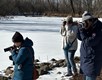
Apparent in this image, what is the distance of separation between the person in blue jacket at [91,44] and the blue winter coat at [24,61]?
76cm

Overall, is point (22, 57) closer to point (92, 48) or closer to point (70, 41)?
point (92, 48)

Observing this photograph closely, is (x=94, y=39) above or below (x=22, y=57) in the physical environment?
above

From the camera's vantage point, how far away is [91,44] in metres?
5.42

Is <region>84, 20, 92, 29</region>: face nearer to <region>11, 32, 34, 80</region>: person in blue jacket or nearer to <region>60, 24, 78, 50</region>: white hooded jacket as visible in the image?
<region>11, 32, 34, 80</region>: person in blue jacket

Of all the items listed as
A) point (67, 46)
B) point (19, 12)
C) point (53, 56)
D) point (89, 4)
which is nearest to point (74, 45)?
point (67, 46)

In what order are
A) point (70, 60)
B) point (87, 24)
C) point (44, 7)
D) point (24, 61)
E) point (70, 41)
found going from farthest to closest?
1. point (44, 7)
2. point (70, 41)
3. point (70, 60)
4. point (24, 61)
5. point (87, 24)

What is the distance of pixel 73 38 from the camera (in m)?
9.05

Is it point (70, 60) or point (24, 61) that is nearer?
point (24, 61)

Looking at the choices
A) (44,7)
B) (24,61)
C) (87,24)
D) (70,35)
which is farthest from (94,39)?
(44,7)

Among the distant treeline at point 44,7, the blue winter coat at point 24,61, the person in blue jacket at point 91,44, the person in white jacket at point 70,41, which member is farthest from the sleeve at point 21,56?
the distant treeline at point 44,7

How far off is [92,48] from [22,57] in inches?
40.0

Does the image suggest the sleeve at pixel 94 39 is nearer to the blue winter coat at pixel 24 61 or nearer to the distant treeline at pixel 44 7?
the blue winter coat at pixel 24 61

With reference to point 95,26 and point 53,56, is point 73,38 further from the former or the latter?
point 53,56

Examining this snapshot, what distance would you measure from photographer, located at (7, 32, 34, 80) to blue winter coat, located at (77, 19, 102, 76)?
0.77m
